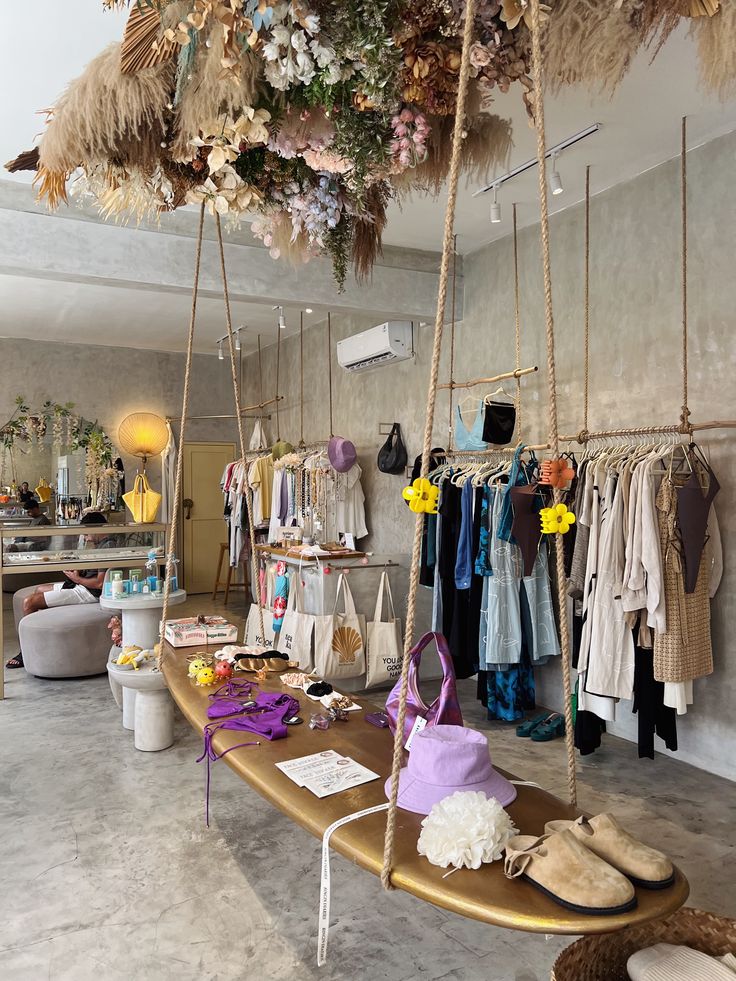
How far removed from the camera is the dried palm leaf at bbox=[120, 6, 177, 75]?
1819 mm

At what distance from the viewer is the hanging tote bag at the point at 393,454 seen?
249 inches

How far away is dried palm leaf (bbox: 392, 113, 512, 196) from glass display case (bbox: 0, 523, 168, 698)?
4.40 m

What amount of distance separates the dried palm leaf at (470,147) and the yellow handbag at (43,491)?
7.72 meters

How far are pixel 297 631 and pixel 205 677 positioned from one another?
86.8 inches

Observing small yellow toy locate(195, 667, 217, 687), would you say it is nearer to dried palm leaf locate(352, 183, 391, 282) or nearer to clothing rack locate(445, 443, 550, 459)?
dried palm leaf locate(352, 183, 391, 282)

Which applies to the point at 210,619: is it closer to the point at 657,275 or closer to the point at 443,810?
the point at 443,810

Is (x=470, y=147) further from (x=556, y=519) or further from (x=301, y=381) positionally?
(x=301, y=381)

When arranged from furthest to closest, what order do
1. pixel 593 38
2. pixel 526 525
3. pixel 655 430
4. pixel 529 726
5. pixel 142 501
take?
pixel 142 501, pixel 529 726, pixel 526 525, pixel 655 430, pixel 593 38

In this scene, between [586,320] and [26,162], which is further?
[586,320]

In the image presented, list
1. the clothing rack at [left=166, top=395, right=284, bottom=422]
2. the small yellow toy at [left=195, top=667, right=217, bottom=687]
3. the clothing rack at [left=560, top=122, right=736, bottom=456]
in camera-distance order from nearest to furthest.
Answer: the small yellow toy at [left=195, top=667, right=217, bottom=687] → the clothing rack at [left=560, top=122, right=736, bottom=456] → the clothing rack at [left=166, top=395, right=284, bottom=422]

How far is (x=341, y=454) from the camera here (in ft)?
22.1

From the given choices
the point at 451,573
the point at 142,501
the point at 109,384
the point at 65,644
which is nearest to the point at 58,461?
the point at 109,384

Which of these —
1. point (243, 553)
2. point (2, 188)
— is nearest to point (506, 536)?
point (2, 188)

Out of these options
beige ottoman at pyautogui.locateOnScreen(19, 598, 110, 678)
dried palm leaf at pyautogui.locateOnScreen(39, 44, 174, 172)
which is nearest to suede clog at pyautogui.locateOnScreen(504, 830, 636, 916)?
dried palm leaf at pyautogui.locateOnScreen(39, 44, 174, 172)
